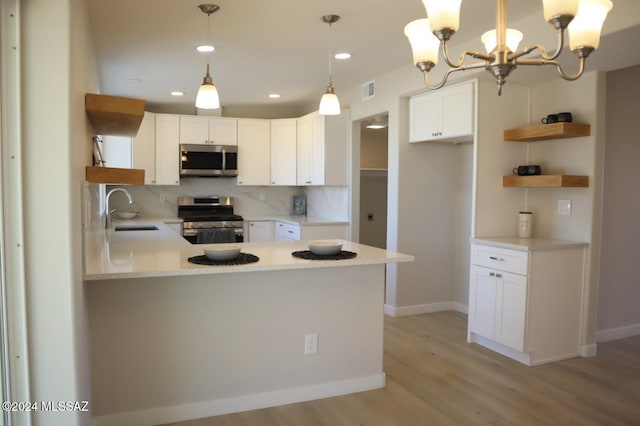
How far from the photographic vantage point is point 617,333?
414 centimetres

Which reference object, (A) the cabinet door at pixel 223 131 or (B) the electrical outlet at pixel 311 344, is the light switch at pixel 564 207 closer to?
(B) the electrical outlet at pixel 311 344

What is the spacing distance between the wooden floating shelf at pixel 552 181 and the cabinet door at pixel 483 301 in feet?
2.49

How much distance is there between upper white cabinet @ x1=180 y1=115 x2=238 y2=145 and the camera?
240 inches

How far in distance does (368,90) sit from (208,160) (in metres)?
2.34

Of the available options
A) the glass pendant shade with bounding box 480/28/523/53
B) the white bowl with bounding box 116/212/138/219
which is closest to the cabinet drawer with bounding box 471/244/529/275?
the glass pendant shade with bounding box 480/28/523/53

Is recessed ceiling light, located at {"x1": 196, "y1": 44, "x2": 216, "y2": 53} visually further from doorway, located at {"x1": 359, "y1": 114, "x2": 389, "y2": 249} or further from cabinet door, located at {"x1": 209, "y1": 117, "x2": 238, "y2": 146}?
doorway, located at {"x1": 359, "y1": 114, "x2": 389, "y2": 249}

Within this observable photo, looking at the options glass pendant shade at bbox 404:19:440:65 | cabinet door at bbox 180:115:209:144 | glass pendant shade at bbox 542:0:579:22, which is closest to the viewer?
glass pendant shade at bbox 542:0:579:22

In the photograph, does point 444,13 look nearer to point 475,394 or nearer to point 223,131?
point 475,394

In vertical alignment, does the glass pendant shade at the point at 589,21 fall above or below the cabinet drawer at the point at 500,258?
above

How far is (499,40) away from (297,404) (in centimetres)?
221

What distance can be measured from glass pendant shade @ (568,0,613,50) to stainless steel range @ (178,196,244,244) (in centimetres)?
475

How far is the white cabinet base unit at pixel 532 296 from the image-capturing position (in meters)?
3.46

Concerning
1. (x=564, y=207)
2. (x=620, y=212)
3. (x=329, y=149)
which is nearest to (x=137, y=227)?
(x=329, y=149)

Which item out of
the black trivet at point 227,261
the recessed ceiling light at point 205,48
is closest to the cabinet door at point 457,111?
the recessed ceiling light at point 205,48
